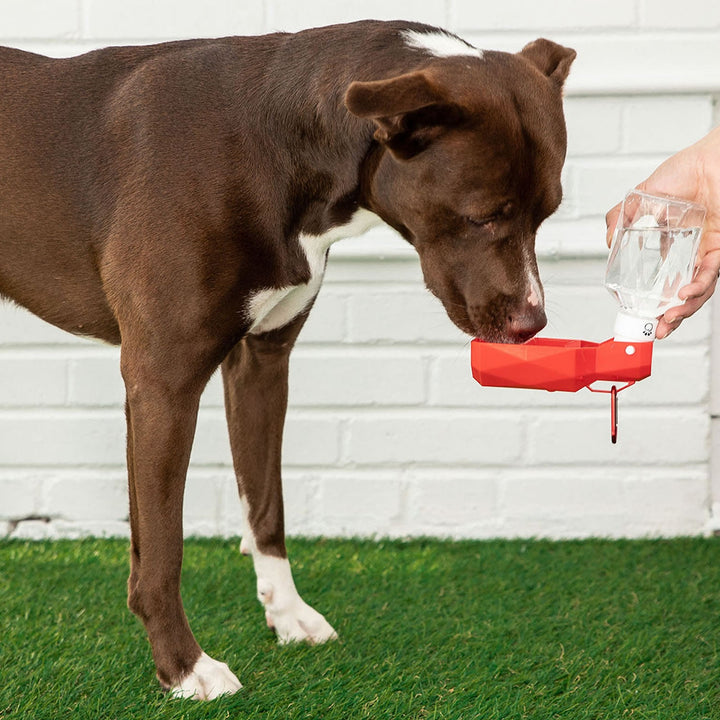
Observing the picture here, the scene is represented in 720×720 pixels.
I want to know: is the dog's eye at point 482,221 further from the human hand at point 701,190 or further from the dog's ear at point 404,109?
the human hand at point 701,190

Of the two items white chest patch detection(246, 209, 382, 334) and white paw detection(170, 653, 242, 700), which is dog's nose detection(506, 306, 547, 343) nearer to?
white chest patch detection(246, 209, 382, 334)

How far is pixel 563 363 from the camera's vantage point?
2111 millimetres

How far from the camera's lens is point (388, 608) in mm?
2871

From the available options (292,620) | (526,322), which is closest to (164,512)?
(292,620)

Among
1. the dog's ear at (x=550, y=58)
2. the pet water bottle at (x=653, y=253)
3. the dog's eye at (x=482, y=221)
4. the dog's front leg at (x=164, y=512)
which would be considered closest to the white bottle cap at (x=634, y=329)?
the pet water bottle at (x=653, y=253)

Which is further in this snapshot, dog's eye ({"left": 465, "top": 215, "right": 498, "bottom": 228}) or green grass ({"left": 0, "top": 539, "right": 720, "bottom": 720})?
green grass ({"left": 0, "top": 539, "right": 720, "bottom": 720})

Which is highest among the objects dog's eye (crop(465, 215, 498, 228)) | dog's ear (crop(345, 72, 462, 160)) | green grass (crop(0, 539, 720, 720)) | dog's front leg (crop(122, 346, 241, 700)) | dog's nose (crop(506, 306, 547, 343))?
dog's ear (crop(345, 72, 462, 160))

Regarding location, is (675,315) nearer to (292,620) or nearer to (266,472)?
(266,472)

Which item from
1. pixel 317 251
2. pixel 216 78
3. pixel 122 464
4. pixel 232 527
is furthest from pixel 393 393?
pixel 216 78

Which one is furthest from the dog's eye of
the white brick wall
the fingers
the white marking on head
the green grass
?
the white brick wall

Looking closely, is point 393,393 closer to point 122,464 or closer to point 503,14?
point 122,464

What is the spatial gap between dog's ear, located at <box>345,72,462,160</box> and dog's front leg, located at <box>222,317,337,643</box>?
2.38ft

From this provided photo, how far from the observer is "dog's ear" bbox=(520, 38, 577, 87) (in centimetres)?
230

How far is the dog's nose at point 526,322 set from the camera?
2121 millimetres
